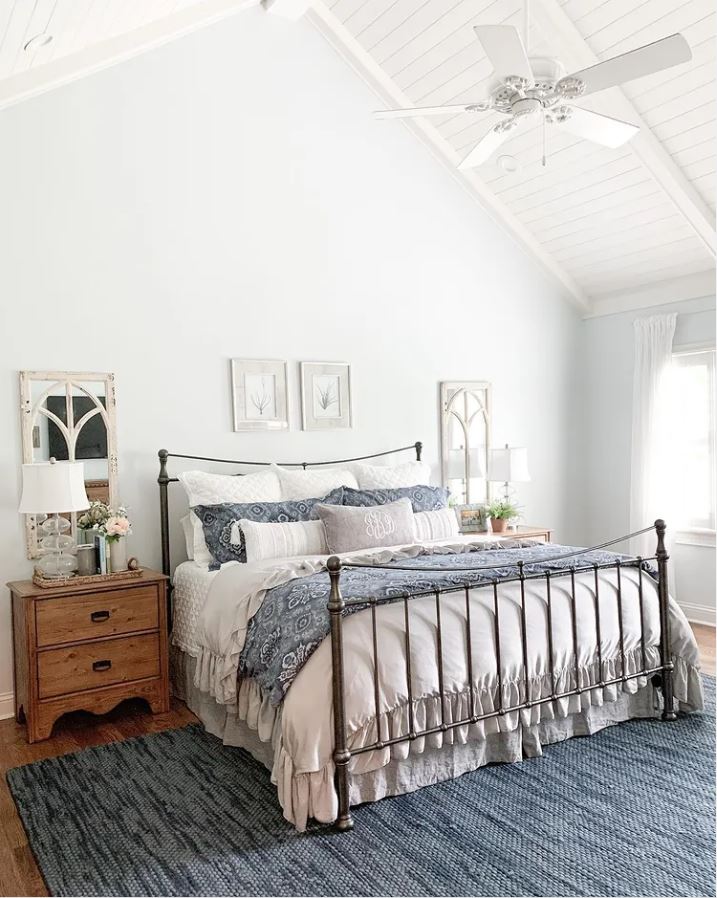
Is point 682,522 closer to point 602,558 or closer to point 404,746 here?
point 602,558

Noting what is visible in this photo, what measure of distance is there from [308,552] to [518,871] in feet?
6.57

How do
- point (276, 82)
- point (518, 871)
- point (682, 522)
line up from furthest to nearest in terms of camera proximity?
point (682, 522) → point (276, 82) → point (518, 871)

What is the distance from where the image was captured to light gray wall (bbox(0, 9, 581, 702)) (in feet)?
13.4

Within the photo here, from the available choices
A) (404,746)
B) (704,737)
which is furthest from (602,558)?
(404,746)

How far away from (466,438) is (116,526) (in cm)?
267

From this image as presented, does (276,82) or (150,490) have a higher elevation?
(276,82)

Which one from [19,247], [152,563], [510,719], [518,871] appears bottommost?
[518,871]

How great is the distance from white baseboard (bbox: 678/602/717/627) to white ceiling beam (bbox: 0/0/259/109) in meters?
4.95

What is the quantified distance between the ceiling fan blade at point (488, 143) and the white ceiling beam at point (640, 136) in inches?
38.3

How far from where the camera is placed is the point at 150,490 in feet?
14.3

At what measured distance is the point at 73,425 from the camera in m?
4.11

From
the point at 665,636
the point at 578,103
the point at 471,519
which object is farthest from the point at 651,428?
the point at 665,636

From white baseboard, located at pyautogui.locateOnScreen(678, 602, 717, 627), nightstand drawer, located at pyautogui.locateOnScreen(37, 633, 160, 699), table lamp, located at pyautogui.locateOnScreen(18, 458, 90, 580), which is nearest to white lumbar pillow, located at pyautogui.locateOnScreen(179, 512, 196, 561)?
nightstand drawer, located at pyautogui.locateOnScreen(37, 633, 160, 699)

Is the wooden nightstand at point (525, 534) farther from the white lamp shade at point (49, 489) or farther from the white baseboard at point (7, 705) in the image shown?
the white baseboard at point (7, 705)
